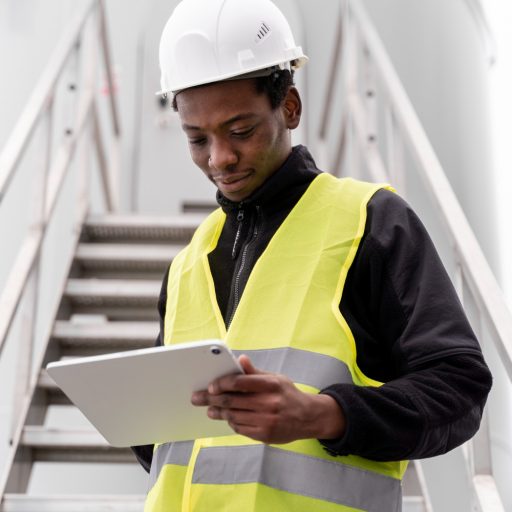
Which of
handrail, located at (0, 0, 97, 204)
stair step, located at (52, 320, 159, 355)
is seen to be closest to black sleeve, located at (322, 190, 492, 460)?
handrail, located at (0, 0, 97, 204)

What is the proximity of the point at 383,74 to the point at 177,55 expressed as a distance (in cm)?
167

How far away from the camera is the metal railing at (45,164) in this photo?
99.7 inches

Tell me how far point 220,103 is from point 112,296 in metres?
1.97

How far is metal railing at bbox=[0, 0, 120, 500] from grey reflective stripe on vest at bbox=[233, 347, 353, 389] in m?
1.20

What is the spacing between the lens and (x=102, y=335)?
301 cm

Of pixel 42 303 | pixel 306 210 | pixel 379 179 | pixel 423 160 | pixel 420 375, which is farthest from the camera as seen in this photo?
pixel 42 303

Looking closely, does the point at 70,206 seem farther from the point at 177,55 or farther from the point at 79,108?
the point at 177,55

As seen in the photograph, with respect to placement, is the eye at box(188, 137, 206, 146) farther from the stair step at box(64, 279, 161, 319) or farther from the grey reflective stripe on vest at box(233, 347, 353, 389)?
the stair step at box(64, 279, 161, 319)

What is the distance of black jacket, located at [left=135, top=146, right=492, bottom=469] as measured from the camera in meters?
1.12

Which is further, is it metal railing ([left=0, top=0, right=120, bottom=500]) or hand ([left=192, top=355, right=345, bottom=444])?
metal railing ([left=0, top=0, right=120, bottom=500])

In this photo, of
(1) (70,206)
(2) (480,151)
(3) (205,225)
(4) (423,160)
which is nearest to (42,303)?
A: (1) (70,206)

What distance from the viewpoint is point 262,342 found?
1.27m

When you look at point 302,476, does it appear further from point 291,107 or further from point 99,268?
point 99,268

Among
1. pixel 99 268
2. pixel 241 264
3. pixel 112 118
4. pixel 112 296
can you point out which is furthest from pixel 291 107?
pixel 112 118
